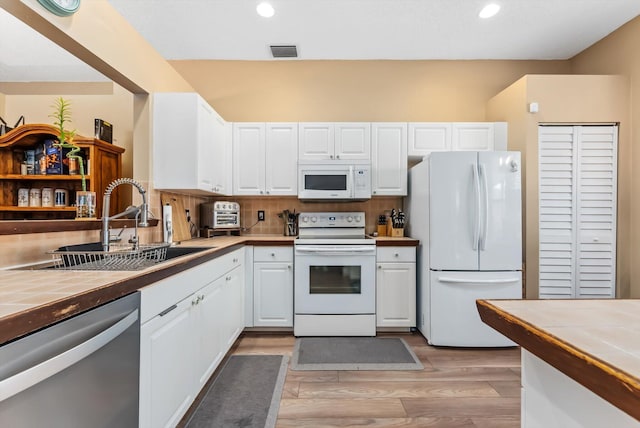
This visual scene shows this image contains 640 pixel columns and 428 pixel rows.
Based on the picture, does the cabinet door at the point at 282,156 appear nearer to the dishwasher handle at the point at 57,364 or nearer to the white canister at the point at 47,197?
the white canister at the point at 47,197

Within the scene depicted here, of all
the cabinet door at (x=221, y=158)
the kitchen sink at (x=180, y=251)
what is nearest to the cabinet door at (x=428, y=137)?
the cabinet door at (x=221, y=158)

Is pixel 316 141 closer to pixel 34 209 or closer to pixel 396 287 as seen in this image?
pixel 396 287

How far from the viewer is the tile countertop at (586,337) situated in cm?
51

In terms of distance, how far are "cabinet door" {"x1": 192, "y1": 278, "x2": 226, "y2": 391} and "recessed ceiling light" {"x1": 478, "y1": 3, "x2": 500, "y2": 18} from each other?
304 cm

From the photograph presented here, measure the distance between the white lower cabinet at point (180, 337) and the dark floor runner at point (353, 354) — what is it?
25.7 inches

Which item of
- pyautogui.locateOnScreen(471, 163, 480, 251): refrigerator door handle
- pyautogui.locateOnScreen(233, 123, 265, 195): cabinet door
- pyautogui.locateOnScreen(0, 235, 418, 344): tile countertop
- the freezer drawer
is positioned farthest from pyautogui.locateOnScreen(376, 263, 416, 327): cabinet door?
pyautogui.locateOnScreen(0, 235, 418, 344): tile countertop

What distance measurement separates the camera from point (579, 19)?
117 inches

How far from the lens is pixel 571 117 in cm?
312

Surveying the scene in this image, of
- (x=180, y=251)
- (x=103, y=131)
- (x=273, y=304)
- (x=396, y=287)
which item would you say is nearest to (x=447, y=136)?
(x=396, y=287)

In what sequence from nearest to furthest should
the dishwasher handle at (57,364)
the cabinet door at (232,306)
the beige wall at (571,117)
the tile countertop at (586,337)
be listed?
the tile countertop at (586,337)
the dishwasher handle at (57,364)
the cabinet door at (232,306)
the beige wall at (571,117)

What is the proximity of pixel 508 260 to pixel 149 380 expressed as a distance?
2769 mm

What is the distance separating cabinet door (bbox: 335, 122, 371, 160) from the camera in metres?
3.47

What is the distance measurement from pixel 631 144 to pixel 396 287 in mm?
2496

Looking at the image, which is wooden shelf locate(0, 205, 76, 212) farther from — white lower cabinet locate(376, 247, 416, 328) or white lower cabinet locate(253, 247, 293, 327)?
white lower cabinet locate(376, 247, 416, 328)
